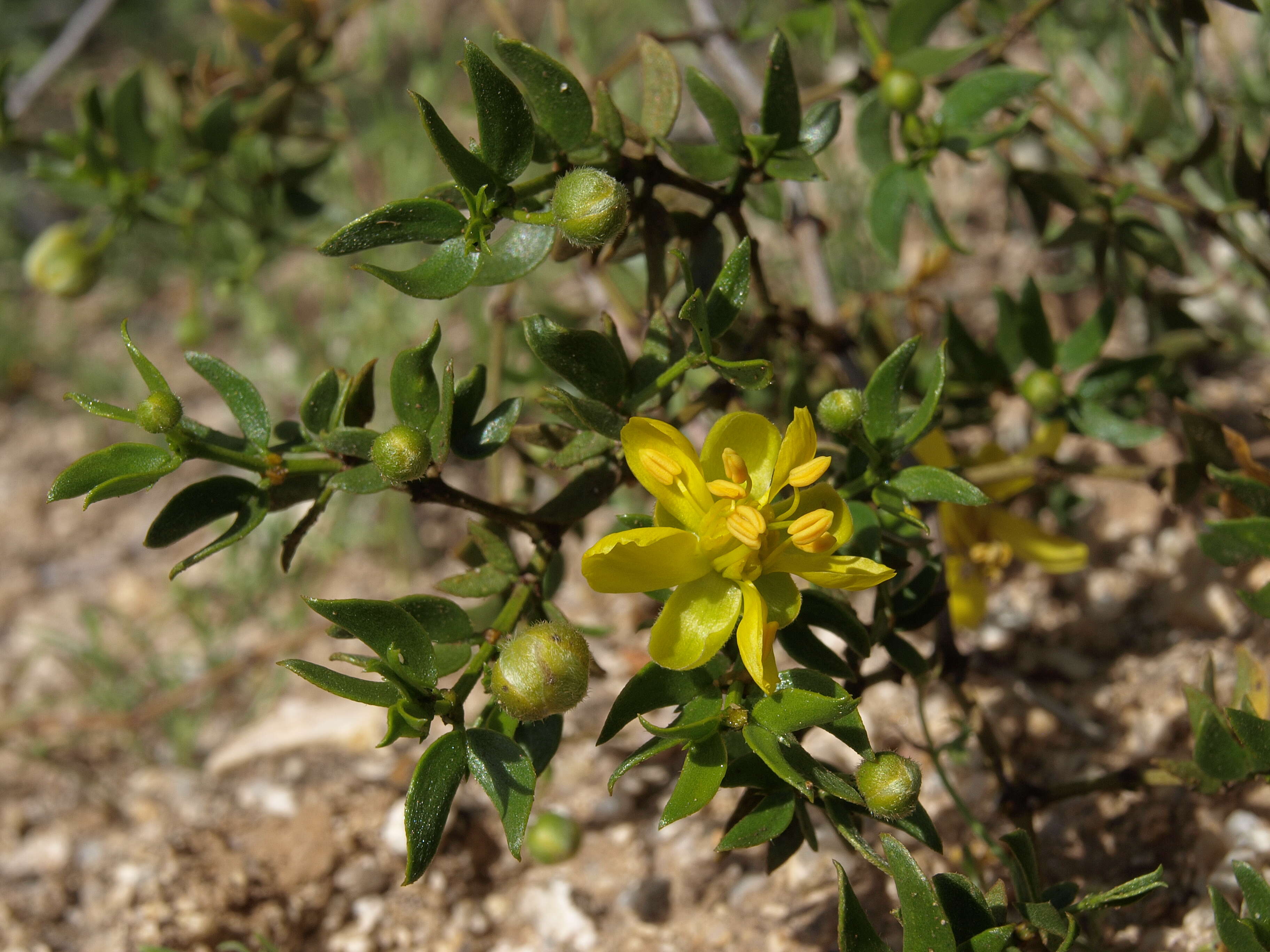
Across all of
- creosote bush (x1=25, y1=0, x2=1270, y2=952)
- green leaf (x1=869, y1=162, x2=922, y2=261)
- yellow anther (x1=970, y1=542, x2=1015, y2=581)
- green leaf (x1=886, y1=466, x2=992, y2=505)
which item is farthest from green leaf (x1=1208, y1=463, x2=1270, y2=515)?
green leaf (x1=869, y1=162, x2=922, y2=261)

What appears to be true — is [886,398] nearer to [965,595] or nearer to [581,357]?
[581,357]

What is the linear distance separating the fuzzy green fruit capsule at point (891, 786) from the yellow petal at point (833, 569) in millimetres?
218

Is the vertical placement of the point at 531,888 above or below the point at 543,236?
below

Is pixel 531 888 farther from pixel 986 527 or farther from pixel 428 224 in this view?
pixel 428 224

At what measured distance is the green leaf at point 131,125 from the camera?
2.29m

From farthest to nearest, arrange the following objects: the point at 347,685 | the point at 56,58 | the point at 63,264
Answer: the point at 56,58 → the point at 63,264 → the point at 347,685

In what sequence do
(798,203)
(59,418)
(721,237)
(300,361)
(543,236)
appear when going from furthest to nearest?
(59,418)
(300,361)
(798,203)
(721,237)
(543,236)

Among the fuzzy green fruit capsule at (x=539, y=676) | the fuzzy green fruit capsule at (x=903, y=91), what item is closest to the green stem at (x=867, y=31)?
the fuzzy green fruit capsule at (x=903, y=91)

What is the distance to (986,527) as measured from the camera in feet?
7.29

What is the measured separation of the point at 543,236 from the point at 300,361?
2.24m

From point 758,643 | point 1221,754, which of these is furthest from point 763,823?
point 1221,754

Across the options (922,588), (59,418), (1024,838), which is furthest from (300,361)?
(1024,838)

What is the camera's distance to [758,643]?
1.24 m

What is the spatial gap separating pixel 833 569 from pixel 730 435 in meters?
0.23
